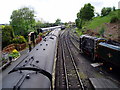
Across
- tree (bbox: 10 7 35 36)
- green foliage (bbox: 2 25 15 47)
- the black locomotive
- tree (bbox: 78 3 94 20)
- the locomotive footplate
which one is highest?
tree (bbox: 78 3 94 20)

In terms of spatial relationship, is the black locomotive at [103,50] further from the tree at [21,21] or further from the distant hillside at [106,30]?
the tree at [21,21]

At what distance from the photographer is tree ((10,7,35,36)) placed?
42750 mm

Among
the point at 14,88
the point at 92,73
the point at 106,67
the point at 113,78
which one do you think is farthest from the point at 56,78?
the point at 14,88

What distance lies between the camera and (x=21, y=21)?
42750 mm

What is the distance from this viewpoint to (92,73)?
13.7 m

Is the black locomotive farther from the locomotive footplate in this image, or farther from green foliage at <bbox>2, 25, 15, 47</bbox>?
green foliage at <bbox>2, 25, 15, 47</bbox>

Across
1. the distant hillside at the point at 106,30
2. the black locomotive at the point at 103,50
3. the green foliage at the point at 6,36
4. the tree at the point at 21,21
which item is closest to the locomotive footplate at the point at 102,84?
the black locomotive at the point at 103,50

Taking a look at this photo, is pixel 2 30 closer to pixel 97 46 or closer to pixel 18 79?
pixel 97 46

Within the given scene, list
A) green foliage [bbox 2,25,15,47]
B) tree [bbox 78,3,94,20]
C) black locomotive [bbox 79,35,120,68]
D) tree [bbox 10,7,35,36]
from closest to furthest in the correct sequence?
black locomotive [bbox 79,35,120,68] → green foliage [bbox 2,25,15,47] → tree [bbox 10,7,35,36] → tree [bbox 78,3,94,20]

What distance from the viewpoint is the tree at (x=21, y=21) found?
42750 mm

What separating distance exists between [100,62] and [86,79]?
5.26 m

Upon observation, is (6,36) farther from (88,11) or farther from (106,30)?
(88,11)

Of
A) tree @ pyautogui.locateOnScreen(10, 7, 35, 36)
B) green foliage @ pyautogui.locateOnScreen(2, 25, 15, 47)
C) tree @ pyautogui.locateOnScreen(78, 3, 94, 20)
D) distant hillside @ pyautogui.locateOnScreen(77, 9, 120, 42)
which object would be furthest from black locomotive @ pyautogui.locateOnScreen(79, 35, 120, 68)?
tree @ pyautogui.locateOnScreen(78, 3, 94, 20)

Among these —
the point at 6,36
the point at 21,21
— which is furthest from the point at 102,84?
the point at 21,21
